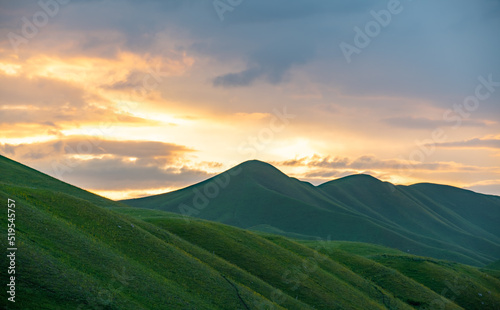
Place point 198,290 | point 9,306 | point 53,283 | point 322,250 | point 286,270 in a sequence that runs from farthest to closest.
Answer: point 322,250 < point 286,270 < point 198,290 < point 53,283 < point 9,306

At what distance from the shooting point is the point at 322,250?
352 ft

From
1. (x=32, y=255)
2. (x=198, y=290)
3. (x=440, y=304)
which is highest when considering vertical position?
(x=32, y=255)

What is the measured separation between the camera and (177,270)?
5866cm

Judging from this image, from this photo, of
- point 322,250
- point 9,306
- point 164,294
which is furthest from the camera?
point 322,250

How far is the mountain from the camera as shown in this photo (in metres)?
42.5

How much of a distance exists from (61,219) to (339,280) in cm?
4832

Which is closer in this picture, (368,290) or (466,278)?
(368,290)

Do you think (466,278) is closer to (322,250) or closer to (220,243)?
(322,250)

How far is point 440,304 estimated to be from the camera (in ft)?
289

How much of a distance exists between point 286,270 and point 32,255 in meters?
44.4

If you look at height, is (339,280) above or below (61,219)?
below

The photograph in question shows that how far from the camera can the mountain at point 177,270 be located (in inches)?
1674

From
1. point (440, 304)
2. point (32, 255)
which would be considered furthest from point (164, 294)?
point (440, 304)

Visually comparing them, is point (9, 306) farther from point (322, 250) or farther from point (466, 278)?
point (466, 278)
